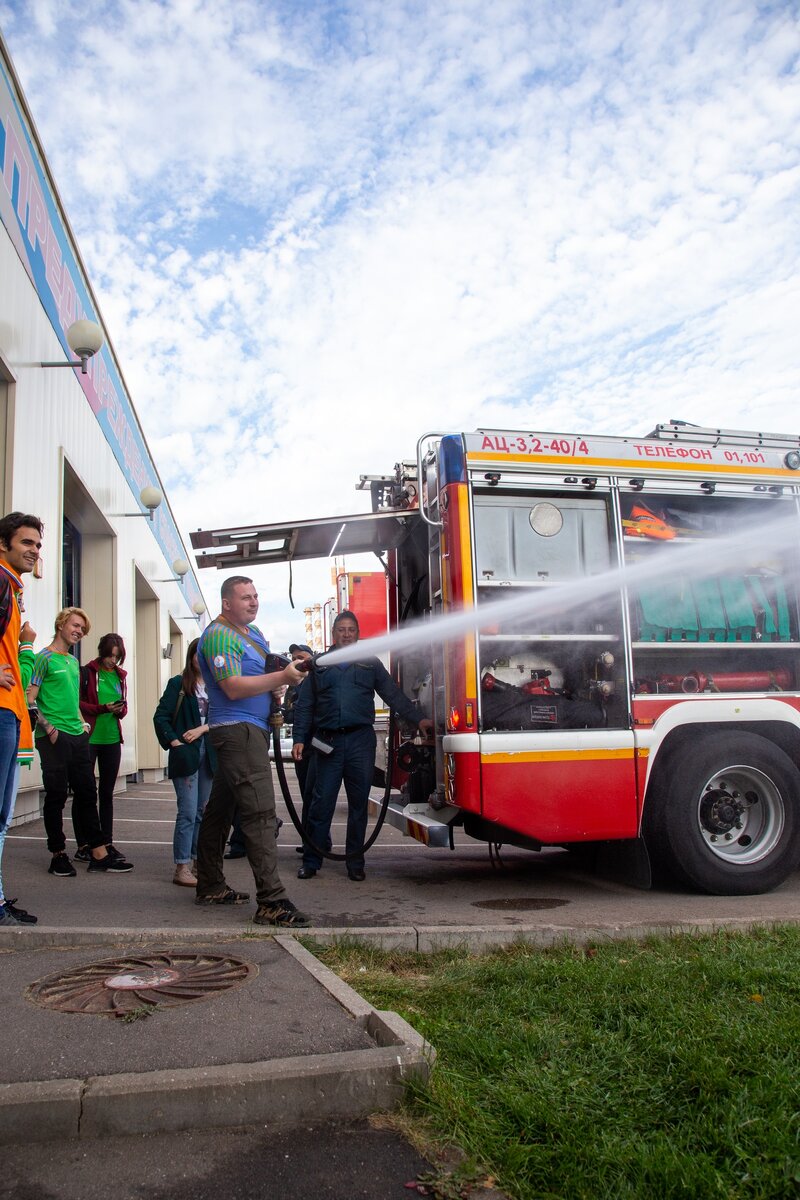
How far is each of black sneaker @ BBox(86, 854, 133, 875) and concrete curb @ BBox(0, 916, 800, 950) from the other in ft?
7.32

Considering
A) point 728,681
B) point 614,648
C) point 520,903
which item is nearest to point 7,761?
point 520,903

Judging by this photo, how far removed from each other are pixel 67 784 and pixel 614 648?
12.6 ft

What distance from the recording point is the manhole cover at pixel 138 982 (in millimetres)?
3305

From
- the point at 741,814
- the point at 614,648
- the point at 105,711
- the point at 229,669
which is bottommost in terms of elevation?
the point at 741,814

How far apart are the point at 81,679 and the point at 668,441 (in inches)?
188

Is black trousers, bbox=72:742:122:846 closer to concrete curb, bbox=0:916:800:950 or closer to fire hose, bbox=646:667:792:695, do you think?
concrete curb, bbox=0:916:800:950

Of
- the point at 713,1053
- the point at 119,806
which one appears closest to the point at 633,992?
the point at 713,1053

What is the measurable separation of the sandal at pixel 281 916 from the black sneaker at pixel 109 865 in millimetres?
2278

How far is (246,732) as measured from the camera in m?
4.93

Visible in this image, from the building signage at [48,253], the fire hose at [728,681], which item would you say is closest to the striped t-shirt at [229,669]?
the fire hose at [728,681]

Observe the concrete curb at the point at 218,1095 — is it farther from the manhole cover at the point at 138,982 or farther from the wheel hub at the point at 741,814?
the wheel hub at the point at 741,814

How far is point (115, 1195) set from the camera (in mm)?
2217

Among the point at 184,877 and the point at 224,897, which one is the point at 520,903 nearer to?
the point at 224,897

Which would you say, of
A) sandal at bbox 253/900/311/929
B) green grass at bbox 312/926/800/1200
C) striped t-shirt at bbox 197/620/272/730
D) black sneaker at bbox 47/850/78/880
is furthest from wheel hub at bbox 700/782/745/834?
black sneaker at bbox 47/850/78/880
